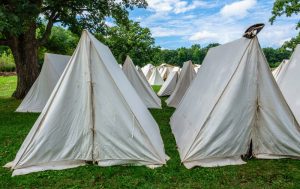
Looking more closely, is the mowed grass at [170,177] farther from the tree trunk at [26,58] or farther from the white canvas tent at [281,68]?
the tree trunk at [26,58]

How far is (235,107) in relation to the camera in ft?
21.9

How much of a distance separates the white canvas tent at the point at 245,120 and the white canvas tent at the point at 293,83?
7.48ft

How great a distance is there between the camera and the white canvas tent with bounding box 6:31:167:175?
6.18 meters

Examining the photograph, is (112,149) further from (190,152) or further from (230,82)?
(230,82)

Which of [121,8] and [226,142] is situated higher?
[121,8]

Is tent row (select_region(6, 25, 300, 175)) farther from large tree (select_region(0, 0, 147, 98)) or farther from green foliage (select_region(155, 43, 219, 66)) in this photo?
green foliage (select_region(155, 43, 219, 66))

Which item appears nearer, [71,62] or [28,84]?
[71,62]

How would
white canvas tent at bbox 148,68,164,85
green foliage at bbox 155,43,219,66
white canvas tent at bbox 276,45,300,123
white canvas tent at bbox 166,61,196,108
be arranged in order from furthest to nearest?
green foliage at bbox 155,43,219,66 < white canvas tent at bbox 148,68,164,85 < white canvas tent at bbox 166,61,196,108 < white canvas tent at bbox 276,45,300,123

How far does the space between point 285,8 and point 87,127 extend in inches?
860

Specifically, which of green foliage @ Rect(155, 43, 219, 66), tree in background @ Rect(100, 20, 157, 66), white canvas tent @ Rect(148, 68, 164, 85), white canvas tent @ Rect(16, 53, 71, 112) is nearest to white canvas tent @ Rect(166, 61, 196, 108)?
white canvas tent @ Rect(16, 53, 71, 112)

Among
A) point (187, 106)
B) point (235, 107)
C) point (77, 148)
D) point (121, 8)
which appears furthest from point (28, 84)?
point (235, 107)

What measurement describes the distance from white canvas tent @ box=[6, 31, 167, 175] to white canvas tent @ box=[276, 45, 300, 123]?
4.48m

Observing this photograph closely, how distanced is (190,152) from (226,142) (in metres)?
0.74

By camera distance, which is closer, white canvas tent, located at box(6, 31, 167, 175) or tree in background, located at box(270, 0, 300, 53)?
white canvas tent, located at box(6, 31, 167, 175)
